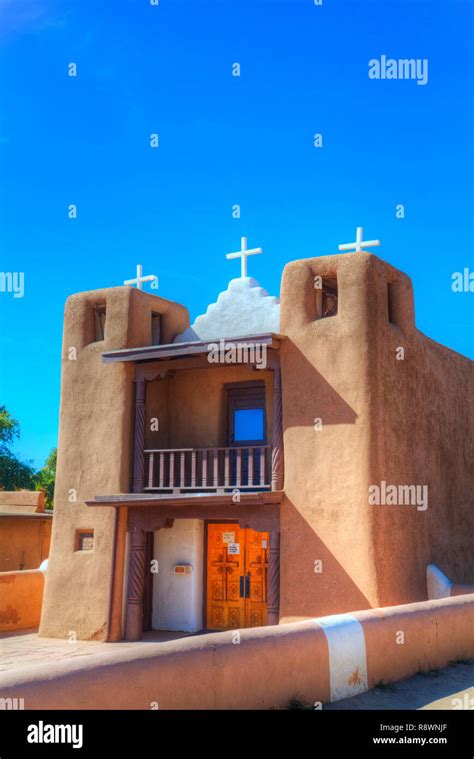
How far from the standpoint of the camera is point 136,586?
53.8 feet

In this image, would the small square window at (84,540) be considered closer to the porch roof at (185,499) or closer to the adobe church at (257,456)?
the adobe church at (257,456)

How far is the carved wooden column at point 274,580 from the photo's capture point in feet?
48.5

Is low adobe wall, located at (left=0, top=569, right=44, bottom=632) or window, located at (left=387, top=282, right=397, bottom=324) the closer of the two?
window, located at (left=387, top=282, right=397, bottom=324)

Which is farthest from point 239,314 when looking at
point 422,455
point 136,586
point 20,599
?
point 20,599

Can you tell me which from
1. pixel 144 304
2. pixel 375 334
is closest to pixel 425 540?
pixel 375 334

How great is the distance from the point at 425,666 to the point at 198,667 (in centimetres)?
377

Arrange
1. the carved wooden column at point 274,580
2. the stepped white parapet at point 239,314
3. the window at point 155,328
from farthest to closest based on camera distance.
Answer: the window at point 155,328
the stepped white parapet at point 239,314
the carved wooden column at point 274,580

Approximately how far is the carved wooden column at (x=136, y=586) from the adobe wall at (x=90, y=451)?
1.28 ft

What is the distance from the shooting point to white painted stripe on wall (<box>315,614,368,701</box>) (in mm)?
8438

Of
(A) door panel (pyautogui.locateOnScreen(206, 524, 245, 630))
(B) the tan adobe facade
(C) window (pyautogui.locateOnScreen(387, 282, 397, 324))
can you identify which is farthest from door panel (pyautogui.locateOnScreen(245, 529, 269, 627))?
(B) the tan adobe facade

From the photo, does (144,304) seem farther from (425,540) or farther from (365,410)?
(425,540)

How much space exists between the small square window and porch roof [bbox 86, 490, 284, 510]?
0.96 metres

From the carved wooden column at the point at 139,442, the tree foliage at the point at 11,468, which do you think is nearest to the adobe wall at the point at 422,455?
the carved wooden column at the point at 139,442

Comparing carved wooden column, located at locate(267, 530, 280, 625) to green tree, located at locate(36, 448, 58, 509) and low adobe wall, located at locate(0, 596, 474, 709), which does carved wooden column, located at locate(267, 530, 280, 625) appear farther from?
green tree, located at locate(36, 448, 58, 509)
